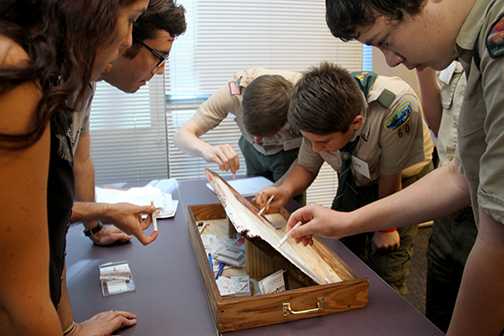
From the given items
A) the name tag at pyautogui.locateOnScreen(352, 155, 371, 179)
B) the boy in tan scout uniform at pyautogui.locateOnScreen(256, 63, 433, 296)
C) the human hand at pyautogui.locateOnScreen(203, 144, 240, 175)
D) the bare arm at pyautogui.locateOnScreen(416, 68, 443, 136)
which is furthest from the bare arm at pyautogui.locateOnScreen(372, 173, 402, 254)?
the human hand at pyautogui.locateOnScreen(203, 144, 240, 175)

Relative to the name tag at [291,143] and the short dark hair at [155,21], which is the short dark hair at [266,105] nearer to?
the name tag at [291,143]

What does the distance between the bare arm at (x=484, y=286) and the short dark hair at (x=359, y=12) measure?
0.45 meters

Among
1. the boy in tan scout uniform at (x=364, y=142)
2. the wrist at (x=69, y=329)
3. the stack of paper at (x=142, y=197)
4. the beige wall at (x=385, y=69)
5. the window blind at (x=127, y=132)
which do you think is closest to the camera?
the wrist at (x=69, y=329)

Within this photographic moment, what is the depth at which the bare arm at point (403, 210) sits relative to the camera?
1002 mm

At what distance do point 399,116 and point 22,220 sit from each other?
1488 mm

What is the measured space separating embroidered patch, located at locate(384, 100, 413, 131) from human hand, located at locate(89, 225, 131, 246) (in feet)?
4.06

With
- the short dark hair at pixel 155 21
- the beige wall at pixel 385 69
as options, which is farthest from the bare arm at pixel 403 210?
→ the beige wall at pixel 385 69

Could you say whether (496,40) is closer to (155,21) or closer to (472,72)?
(472,72)

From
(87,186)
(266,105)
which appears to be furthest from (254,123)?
(87,186)

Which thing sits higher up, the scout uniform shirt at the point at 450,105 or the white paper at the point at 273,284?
the scout uniform shirt at the point at 450,105

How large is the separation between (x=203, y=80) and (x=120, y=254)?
2.38 m

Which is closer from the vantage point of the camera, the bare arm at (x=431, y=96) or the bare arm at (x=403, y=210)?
the bare arm at (x=403, y=210)

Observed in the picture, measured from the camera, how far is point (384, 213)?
1.12 m

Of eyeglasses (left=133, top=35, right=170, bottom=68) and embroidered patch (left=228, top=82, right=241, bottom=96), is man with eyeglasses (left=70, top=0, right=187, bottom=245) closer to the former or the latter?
eyeglasses (left=133, top=35, right=170, bottom=68)
